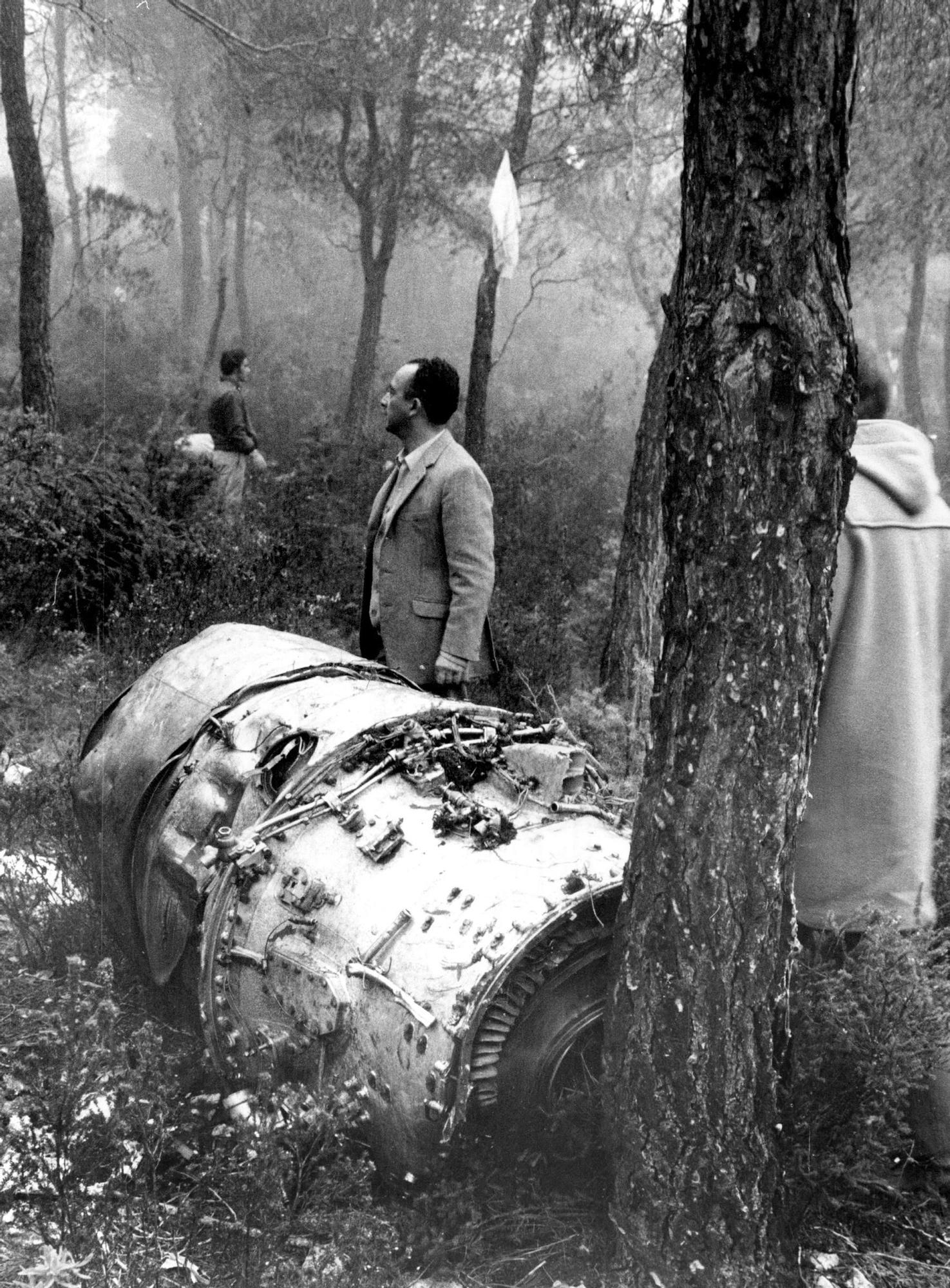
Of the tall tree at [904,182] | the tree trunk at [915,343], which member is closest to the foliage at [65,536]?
the tall tree at [904,182]

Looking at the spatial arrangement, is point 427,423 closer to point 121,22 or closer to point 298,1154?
point 298,1154

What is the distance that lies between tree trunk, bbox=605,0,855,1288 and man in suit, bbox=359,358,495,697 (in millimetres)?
1808

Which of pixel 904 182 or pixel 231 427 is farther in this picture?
pixel 904 182

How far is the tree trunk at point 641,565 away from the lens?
6340 millimetres

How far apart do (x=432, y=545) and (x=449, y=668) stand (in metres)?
0.47

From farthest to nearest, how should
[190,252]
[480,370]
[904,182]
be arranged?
[190,252]
[904,182]
[480,370]

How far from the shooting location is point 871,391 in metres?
2.65

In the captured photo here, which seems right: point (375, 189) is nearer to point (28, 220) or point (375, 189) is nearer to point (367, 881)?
point (28, 220)

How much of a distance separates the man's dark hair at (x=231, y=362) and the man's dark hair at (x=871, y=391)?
626 centimetres

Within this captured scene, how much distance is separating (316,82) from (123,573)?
22.7 ft

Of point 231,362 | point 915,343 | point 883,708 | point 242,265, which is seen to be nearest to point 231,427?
point 231,362

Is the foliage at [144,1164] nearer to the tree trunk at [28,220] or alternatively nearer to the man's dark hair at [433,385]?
the man's dark hair at [433,385]

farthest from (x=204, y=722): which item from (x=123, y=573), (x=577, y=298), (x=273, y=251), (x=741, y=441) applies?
(x=577, y=298)

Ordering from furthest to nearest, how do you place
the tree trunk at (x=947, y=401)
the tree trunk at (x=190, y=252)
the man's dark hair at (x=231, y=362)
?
1. the tree trunk at (x=190, y=252)
2. the tree trunk at (x=947, y=401)
3. the man's dark hair at (x=231, y=362)
